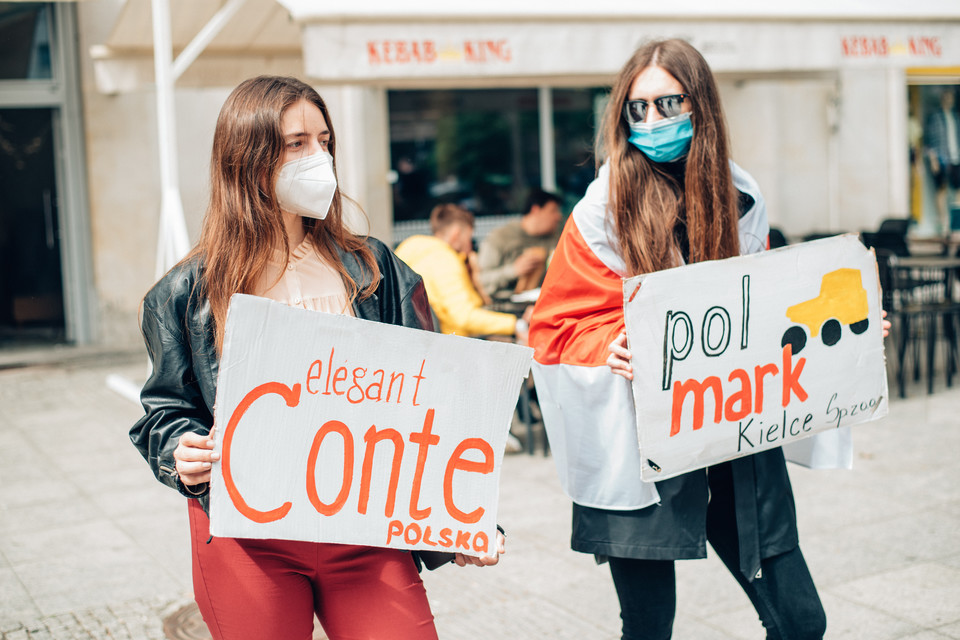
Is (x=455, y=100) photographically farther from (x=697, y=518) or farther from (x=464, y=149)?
(x=697, y=518)

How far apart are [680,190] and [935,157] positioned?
13496 mm

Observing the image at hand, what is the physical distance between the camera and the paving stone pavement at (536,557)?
12.6 feet

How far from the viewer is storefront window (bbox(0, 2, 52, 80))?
10.7 meters

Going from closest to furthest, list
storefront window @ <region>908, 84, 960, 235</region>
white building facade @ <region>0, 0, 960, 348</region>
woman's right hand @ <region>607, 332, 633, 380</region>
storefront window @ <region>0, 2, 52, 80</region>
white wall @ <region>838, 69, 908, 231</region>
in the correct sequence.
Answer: woman's right hand @ <region>607, 332, 633, 380</region> < white building facade @ <region>0, 0, 960, 348</region> < storefront window @ <region>0, 2, 52, 80</region> < white wall @ <region>838, 69, 908, 231</region> < storefront window @ <region>908, 84, 960, 235</region>

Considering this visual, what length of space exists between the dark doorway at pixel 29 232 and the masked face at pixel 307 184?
9767 mm

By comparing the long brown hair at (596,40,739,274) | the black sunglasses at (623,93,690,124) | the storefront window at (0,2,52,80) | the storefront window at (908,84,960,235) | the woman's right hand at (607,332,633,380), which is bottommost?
the woman's right hand at (607,332,633,380)

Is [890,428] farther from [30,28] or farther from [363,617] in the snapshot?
[30,28]

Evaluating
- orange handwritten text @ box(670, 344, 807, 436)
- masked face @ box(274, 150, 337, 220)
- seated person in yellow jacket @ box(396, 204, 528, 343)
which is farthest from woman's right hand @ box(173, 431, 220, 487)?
seated person in yellow jacket @ box(396, 204, 528, 343)

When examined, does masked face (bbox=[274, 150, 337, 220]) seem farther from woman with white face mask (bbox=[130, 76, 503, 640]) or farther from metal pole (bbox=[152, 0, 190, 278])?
metal pole (bbox=[152, 0, 190, 278])

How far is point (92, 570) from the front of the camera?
454cm

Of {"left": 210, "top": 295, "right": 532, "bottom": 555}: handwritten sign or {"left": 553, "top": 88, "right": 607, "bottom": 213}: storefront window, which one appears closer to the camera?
{"left": 210, "top": 295, "right": 532, "bottom": 555}: handwritten sign

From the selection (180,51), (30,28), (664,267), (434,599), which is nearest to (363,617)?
(664,267)

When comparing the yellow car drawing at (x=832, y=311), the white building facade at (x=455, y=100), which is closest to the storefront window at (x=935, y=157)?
the white building facade at (x=455, y=100)

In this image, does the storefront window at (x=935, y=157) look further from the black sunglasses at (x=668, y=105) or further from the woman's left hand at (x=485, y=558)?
the woman's left hand at (x=485, y=558)
